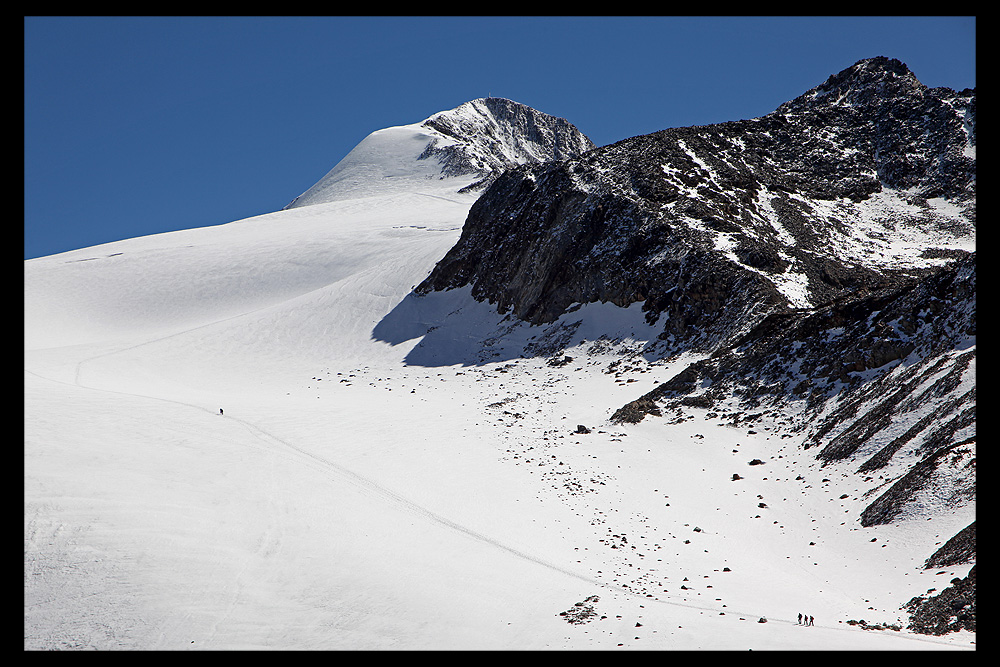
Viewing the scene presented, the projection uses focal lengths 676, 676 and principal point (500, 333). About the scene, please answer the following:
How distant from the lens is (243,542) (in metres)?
13.9

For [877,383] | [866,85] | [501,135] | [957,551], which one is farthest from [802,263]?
[501,135]

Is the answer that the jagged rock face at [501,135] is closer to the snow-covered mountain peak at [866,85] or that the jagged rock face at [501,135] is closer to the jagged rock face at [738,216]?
the snow-covered mountain peak at [866,85]

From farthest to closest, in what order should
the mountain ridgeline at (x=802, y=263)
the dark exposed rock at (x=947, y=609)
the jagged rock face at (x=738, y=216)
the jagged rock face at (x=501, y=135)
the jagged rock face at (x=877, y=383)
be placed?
the jagged rock face at (x=501, y=135) < the jagged rock face at (x=738, y=216) < the mountain ridgeline at (x=802, y=263) < the jagged rock face at (x=877, y=383) < the dark exposed rock at (x=947, y=609)

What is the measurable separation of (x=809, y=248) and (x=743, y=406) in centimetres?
1655

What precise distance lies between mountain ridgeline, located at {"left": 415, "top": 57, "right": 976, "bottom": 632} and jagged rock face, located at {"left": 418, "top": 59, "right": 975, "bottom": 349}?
13 cm

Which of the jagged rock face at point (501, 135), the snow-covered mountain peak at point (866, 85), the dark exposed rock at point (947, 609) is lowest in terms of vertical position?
the dark exposed rock at point (947, 609)

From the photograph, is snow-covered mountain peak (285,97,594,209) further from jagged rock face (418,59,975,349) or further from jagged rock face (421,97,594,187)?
jagged rock face (418,59,975,349)

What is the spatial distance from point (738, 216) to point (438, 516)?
28741 millimetres

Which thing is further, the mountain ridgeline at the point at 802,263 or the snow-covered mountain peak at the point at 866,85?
the snow-covered mountain peak at the point at 866,85

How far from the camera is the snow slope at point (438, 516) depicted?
11258 mm

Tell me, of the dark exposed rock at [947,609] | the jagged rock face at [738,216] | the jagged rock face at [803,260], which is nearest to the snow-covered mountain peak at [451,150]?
the jagged rock face at [738,216]

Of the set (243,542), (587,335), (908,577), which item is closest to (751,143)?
(587,335)

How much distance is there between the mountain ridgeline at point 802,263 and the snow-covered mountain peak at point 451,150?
52449mm
